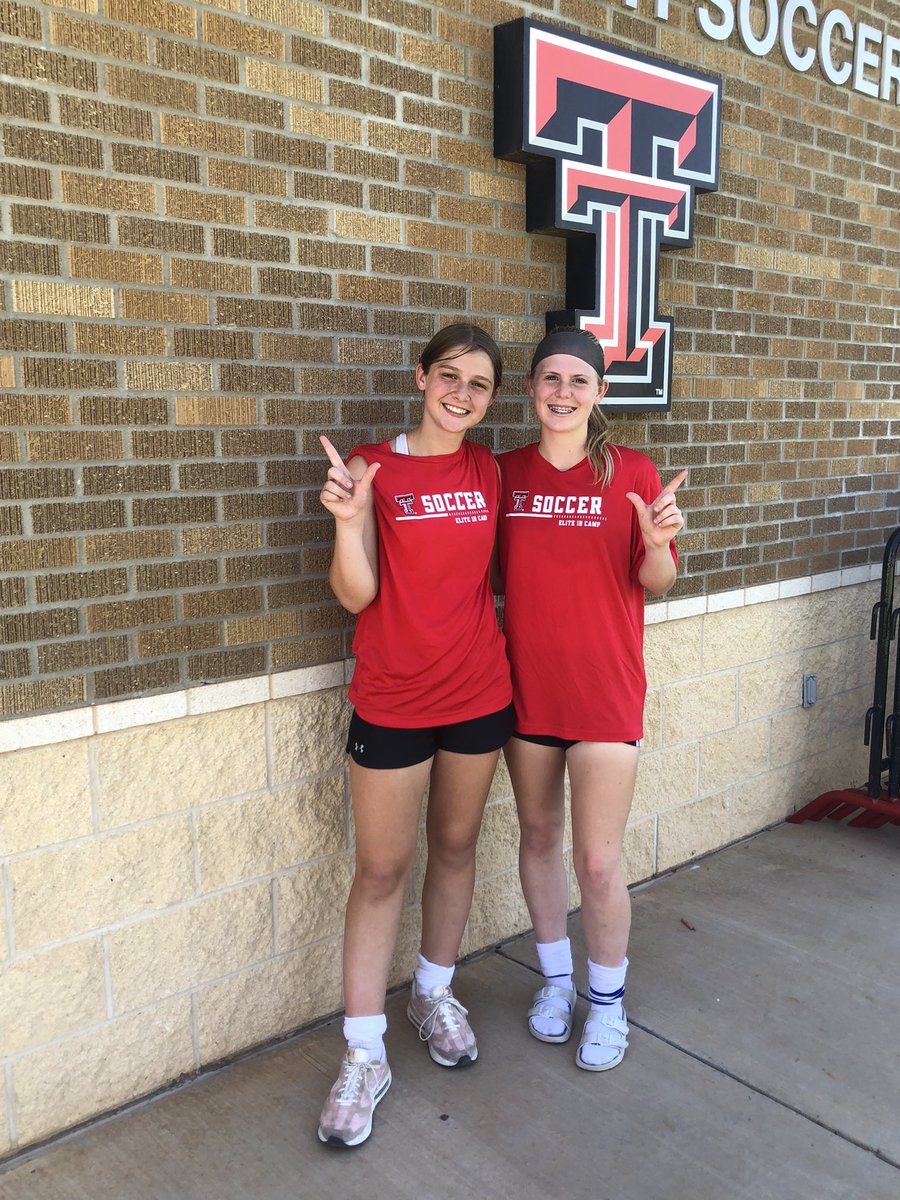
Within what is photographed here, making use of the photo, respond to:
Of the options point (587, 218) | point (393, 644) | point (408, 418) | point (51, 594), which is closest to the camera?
point (51, 594)

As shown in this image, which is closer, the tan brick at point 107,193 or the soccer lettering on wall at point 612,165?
the tan brick at point 107,193

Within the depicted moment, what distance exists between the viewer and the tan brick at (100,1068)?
253cm

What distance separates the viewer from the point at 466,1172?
97.2 inches

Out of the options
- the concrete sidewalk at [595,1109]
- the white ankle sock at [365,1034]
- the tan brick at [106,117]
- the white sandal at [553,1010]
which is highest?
the tan brick at [106,117]

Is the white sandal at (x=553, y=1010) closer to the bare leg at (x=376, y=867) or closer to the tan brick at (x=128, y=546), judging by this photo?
the bare leg at (x=376, y=867)

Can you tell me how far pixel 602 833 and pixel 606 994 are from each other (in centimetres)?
47

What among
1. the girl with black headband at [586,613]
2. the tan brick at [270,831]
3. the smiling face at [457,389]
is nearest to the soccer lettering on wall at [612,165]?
the girl with black headband at [586,613]

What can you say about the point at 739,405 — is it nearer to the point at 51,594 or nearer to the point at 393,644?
the point at 393,644

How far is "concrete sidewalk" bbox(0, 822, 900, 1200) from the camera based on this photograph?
96.0 inches

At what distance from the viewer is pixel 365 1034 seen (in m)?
2.68

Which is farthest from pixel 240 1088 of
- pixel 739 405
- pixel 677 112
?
pixel 677 112

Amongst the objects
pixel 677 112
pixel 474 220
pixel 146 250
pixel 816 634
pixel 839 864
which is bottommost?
pixel 839 864

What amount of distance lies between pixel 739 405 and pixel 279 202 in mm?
2218

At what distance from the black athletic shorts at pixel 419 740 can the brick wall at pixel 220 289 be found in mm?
382
